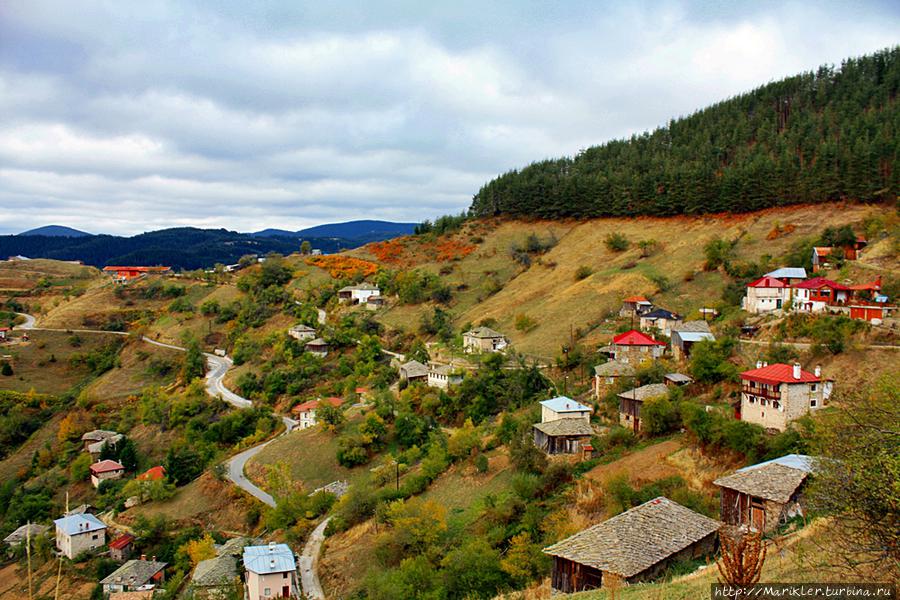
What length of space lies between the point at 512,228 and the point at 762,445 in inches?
2555

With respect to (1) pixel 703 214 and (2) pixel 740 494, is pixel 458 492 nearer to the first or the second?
(2) pixel 740 494

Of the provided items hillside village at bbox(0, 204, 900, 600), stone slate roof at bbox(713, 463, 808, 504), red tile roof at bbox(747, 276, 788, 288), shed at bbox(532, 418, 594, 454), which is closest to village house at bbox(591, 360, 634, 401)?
hillside village at bbox(0, 204, 900, 600)

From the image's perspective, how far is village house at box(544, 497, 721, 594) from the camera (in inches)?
639

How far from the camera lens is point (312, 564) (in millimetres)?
30078

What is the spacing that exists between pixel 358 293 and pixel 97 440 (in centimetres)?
2971

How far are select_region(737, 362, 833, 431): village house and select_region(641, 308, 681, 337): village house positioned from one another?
16.4 m

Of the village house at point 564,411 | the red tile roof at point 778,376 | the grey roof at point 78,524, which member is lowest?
the grey roof at point 78,524

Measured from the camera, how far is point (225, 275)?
9544 cm

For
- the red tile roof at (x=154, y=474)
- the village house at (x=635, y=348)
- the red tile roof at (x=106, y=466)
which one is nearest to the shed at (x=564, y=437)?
the village house at (x=635, y=348)

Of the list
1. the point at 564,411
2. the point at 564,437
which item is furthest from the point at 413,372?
the point at 564,437

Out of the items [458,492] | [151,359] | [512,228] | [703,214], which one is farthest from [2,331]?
[703,214]

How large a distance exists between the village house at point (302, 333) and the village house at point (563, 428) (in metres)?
37.3

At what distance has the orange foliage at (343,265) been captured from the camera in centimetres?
7981

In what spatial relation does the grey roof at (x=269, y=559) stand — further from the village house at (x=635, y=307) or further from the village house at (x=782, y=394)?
the village house at (x=635, y=307)
